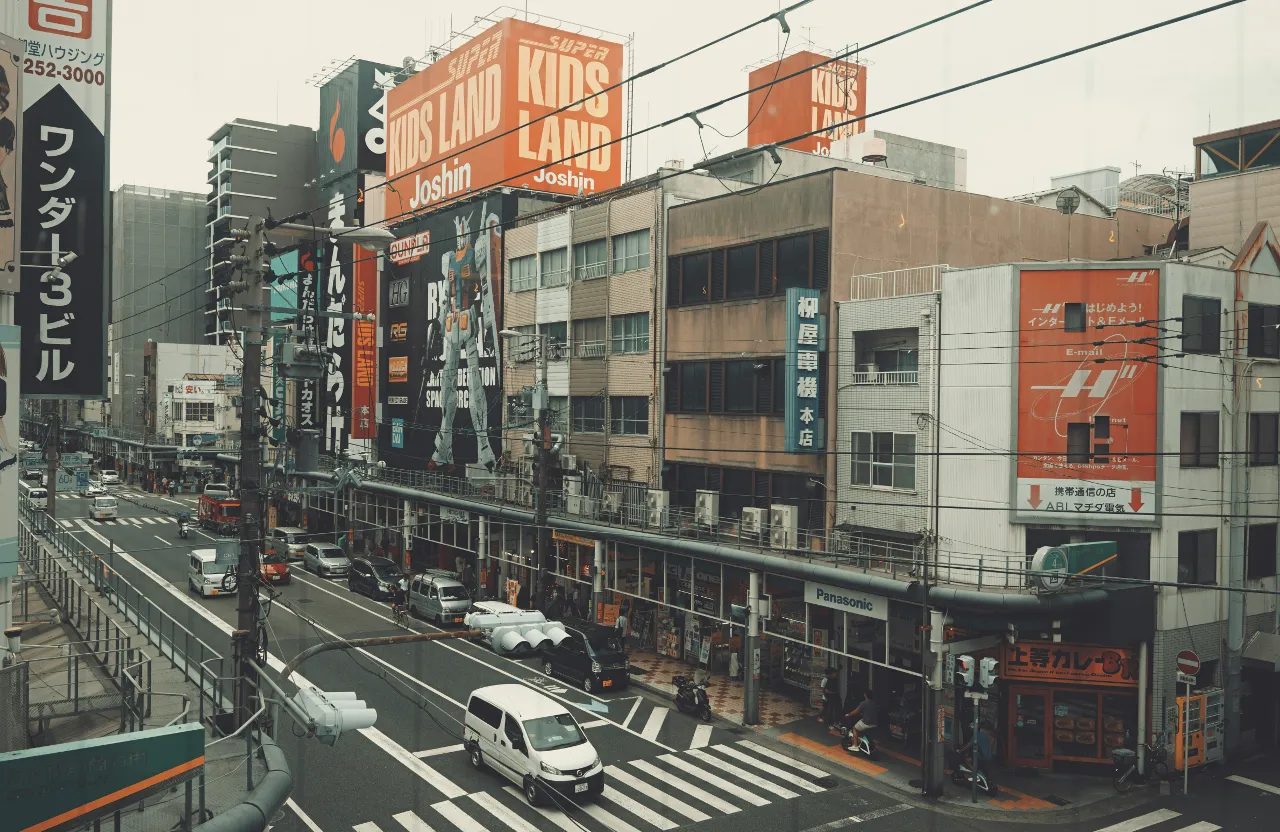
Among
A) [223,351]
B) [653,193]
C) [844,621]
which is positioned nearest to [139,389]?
[223,351]

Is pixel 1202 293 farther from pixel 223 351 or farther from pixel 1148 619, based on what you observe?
pixel 223 351

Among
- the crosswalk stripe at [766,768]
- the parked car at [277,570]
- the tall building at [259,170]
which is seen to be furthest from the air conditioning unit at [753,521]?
the tall building at [259,170]

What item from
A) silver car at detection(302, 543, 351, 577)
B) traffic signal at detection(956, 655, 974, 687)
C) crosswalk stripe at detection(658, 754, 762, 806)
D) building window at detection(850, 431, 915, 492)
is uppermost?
building window at detection(850, 431, 915, 492)

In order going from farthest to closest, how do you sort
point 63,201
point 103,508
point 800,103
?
1. point 103,508
2. point 800,103
3. point 63,201

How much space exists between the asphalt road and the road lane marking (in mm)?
78

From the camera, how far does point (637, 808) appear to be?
70.9 ft

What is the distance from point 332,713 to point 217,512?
165 feet

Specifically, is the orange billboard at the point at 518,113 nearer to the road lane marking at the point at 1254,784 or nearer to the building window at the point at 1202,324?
the building window at the point at 1202,324

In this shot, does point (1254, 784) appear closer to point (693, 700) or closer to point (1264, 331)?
point (1264, 331)

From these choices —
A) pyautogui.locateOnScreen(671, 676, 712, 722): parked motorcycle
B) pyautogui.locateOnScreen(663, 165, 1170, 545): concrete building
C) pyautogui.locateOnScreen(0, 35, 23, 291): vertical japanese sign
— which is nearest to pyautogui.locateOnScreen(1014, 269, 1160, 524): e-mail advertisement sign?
pyautogui.locateOnScreen(663, 165, 1170, 545): concrete building

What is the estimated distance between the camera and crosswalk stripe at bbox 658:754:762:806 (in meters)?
22.2

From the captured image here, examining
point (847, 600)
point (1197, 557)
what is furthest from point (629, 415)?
point (1197, 557)

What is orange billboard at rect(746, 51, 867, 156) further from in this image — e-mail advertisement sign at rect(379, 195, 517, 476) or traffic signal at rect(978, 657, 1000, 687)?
traffic signal at rect(978, 657, 1000, 687)

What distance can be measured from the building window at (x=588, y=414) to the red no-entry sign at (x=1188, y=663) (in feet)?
76.7
